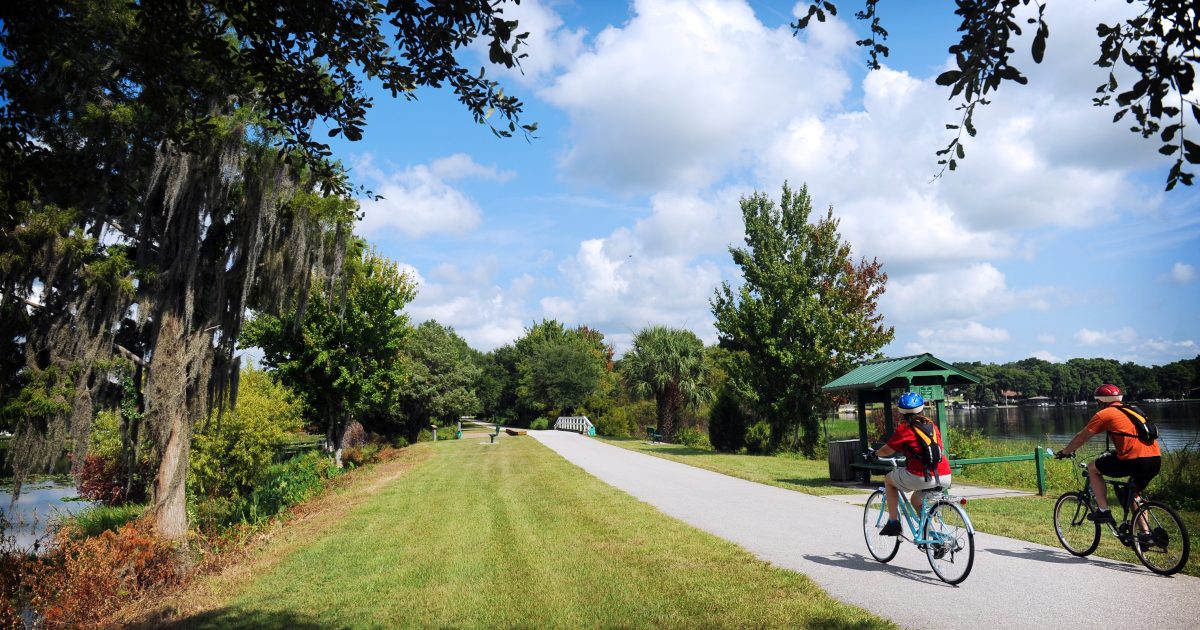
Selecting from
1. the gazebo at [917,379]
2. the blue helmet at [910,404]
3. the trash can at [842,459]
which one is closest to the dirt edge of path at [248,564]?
the blue helmet at [910,404]

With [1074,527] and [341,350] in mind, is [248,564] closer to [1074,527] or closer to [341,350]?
[1074,527]

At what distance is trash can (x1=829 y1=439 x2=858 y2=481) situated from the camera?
50.3 feet

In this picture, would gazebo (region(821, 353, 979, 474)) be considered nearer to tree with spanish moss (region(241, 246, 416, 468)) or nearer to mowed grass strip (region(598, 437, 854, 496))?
mowed grass strip (region(598, 437, 854, 496))

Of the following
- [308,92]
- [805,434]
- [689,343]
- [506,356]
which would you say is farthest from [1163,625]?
[506,356]

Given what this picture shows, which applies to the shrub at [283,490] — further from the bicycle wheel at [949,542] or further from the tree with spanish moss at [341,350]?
the bicycle wheel at [949,542]

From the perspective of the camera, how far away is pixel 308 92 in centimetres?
505

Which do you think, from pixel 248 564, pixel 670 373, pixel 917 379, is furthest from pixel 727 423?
pixel 248 564

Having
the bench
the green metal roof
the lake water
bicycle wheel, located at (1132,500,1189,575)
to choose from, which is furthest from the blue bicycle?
the green metal roof

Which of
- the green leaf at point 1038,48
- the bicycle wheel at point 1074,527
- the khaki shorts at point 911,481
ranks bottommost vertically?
the bicycle wheel at point 1074,527

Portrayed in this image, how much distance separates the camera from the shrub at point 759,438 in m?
27.6

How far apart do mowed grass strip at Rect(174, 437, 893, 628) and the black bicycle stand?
3.43 metres

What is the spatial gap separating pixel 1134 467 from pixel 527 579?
21.8 feet

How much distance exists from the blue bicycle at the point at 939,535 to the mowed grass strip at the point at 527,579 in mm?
1311

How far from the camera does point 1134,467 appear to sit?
712 cm
